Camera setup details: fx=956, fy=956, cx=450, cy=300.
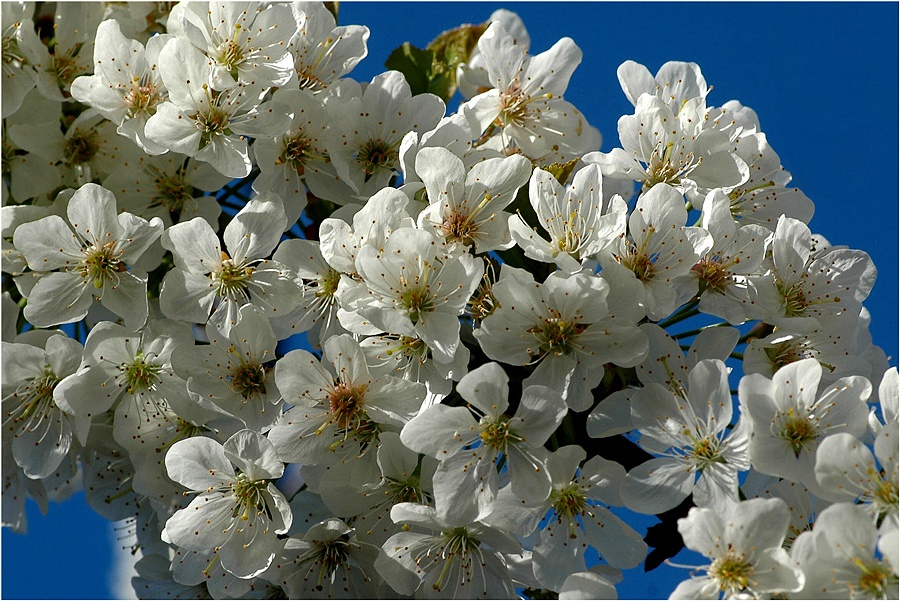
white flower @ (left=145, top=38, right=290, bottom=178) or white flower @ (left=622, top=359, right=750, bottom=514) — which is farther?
white flower @ (left=145, top=38, right=290, bottom=178)

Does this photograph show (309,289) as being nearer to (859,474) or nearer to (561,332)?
(561,332)

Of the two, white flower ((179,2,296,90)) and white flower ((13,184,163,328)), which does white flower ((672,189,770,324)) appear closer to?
white flower ((179,2,296,90))

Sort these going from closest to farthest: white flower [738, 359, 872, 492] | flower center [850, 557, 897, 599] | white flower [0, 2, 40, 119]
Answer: flower center [850, 557, 897, 599] → white flower [738, 359, 872, 492] → white flower [0, 2, 40, 119]

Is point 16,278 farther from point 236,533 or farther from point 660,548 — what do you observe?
point 660,548

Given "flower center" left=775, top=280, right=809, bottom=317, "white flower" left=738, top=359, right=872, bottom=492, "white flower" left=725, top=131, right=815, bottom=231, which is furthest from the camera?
"white flower" left=725, top=131, right=815, bottom=231

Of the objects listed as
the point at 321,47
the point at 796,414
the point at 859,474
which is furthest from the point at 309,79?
the point at 859,474

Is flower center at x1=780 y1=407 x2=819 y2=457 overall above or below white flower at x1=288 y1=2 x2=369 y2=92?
below

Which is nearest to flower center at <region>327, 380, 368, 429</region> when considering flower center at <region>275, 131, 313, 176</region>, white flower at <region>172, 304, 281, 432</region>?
white flower at <region>172, 304, 281, 432</region>

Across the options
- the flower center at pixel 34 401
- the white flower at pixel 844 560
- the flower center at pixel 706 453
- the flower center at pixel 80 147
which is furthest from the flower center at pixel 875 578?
the flower center at pixel 80 147
